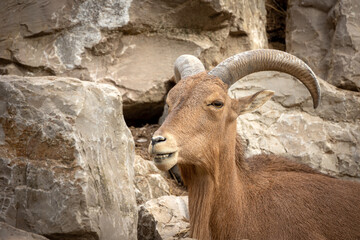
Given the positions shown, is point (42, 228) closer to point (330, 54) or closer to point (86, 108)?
point (86, 108)

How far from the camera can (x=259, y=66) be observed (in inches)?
216

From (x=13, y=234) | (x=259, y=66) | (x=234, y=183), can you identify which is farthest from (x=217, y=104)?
(x=13, y=234)

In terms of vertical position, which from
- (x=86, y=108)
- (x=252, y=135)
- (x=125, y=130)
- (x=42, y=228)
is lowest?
(x=252, y=135)

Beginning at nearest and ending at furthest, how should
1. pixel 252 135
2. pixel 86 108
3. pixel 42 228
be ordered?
pixel 42 228 → pixel 86 108 → pixel 252 135

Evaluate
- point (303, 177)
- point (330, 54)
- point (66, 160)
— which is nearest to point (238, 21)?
point (330, 54)

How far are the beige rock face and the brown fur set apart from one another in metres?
0.80

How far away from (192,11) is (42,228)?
5.21 metres

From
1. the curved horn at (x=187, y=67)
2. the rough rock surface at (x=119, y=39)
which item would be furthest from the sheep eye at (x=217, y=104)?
the rough rock surface at (x=119, y=39)

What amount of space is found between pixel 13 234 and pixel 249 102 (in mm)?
3032

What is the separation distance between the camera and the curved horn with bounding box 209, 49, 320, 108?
5352 millimetres

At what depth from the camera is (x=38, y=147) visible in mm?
4148

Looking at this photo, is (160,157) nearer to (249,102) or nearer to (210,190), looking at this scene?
(210,190)

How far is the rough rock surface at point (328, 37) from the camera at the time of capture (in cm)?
833

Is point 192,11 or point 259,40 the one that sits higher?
point 192,11
